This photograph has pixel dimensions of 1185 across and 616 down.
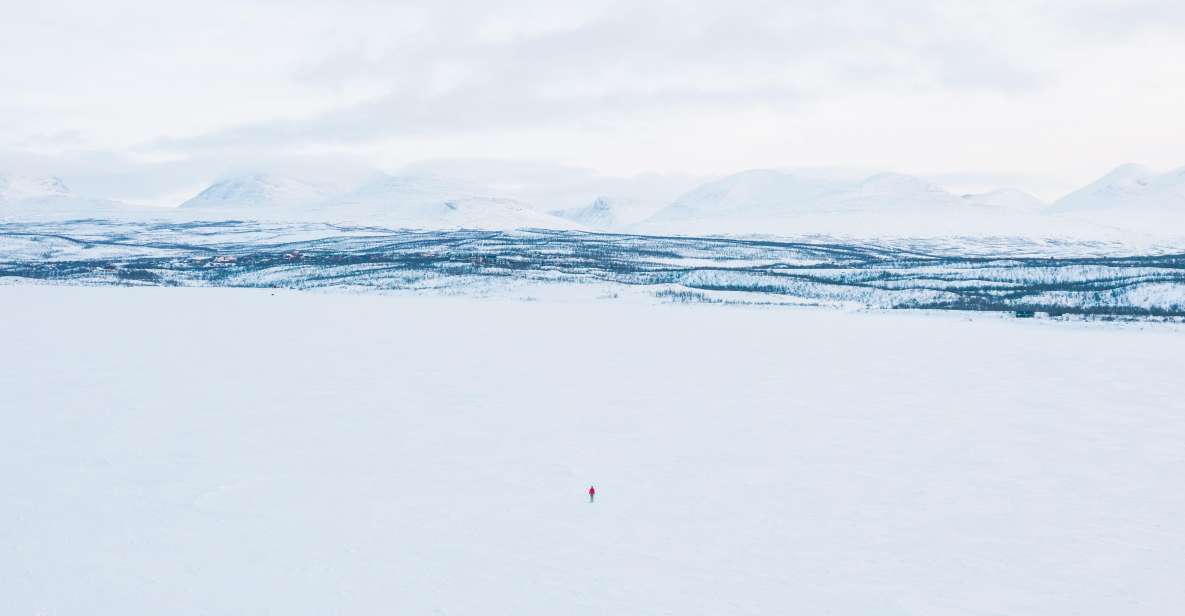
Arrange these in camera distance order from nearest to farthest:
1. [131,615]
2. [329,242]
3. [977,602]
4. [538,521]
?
[131,615], [977,602], [538,521], [329,242]

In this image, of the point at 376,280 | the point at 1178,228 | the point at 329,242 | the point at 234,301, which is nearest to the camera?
the point at 234,301

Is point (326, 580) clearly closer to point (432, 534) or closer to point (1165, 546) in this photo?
point (432, 534)

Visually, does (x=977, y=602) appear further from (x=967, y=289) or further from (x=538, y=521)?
(x=967, y=289)

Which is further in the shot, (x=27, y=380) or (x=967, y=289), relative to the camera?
(x=967, y=289)

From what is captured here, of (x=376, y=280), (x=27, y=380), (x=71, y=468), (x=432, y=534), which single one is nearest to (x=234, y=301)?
(x=376, y=280)

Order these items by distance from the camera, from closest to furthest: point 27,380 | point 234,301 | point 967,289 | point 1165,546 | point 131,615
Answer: point 131,615, point 1165,546, point 27,380, point 234,301, point 967,289

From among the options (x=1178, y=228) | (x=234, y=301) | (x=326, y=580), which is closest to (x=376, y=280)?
(x=234, y=301)
